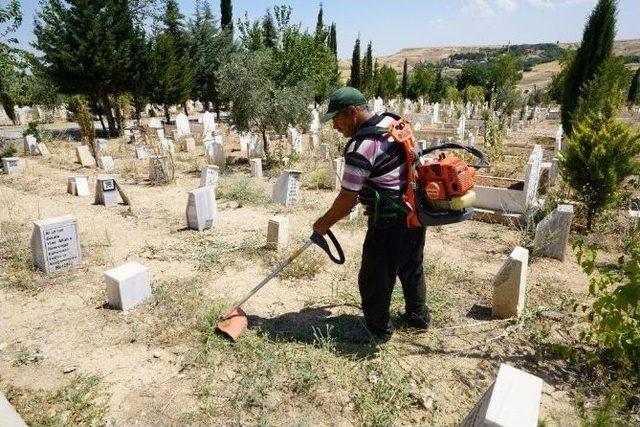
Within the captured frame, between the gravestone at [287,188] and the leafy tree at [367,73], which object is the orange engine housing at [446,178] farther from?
the leafy tree at [367,73]

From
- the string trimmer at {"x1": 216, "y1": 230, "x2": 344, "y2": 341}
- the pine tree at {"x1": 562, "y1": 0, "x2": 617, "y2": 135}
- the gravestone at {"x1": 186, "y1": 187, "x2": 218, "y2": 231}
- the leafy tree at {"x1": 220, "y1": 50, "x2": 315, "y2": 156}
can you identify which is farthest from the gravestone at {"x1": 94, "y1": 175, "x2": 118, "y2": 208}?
the pine tree at {"x1": 562, "y1": 0, "x2": 617, "y2": 135}

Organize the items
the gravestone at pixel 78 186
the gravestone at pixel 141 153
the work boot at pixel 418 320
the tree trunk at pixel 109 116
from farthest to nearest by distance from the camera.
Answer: the tree trunk at pixel 109 116, the gravestone at pixel 141 153, the gravestone at pixel 78 186, the work boot at pixel 418 320

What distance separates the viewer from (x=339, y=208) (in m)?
2.99

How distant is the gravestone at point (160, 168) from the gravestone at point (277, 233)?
5.14m

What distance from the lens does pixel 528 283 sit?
15.3 ft

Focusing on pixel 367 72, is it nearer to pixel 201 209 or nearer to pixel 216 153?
pixel 216 153

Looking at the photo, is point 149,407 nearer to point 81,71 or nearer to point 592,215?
point 592,215

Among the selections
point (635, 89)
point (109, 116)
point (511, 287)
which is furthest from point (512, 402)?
point (635, 89)

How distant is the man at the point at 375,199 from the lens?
2893mm

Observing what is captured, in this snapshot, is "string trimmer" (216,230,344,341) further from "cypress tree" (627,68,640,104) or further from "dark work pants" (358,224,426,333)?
"cypress tree" (627,68,640,104)

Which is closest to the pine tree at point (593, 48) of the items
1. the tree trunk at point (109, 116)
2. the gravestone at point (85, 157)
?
the gravestone at point (85, 157)

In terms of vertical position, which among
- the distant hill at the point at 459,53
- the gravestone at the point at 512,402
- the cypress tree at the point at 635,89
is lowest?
the gravestone at the point at 512,402

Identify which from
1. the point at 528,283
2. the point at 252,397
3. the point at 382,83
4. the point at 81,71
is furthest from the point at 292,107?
the point at 382,83

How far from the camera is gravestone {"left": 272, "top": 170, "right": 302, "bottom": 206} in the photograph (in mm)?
7645
